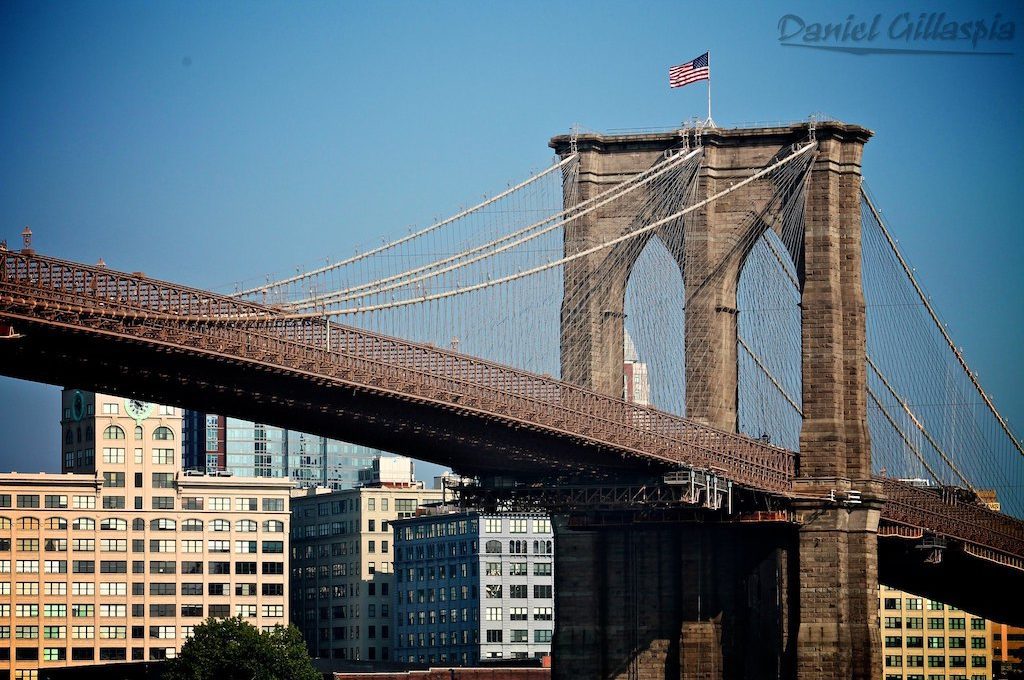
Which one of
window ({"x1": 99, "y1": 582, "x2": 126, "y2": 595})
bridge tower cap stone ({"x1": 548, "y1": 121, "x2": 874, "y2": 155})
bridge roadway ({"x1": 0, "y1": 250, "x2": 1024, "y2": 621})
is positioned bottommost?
window ({"x1": 99, "y1": 582, "x2": 126, "y2": 595})

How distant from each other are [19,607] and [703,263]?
96.5 m

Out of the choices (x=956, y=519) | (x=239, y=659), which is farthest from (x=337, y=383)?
(x=239, y=659)

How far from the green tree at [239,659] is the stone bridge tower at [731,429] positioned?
38355 millimetres

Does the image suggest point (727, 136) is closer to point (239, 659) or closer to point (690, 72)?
point (690, 72)

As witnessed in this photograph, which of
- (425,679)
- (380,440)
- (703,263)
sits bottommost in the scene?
(425,679)

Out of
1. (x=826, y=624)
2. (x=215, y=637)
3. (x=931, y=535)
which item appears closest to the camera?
(x=826, y=624)

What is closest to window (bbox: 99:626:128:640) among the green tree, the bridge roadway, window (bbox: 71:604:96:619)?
window (bbox: 71:604:96:619)

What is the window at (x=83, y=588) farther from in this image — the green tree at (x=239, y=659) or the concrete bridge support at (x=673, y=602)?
the concrete bridge support at (x=673, y=602)

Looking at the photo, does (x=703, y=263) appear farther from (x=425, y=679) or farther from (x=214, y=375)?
(x=425, y=679)

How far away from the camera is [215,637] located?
158m

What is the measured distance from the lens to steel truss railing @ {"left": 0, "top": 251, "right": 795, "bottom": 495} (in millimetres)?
86688

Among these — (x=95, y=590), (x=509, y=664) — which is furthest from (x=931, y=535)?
(x=95, y=590)

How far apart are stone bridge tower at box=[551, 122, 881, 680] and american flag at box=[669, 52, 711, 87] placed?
3119mm

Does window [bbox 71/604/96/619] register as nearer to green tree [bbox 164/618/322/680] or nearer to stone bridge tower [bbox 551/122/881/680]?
green tree [bbox 164/618/322/680]
